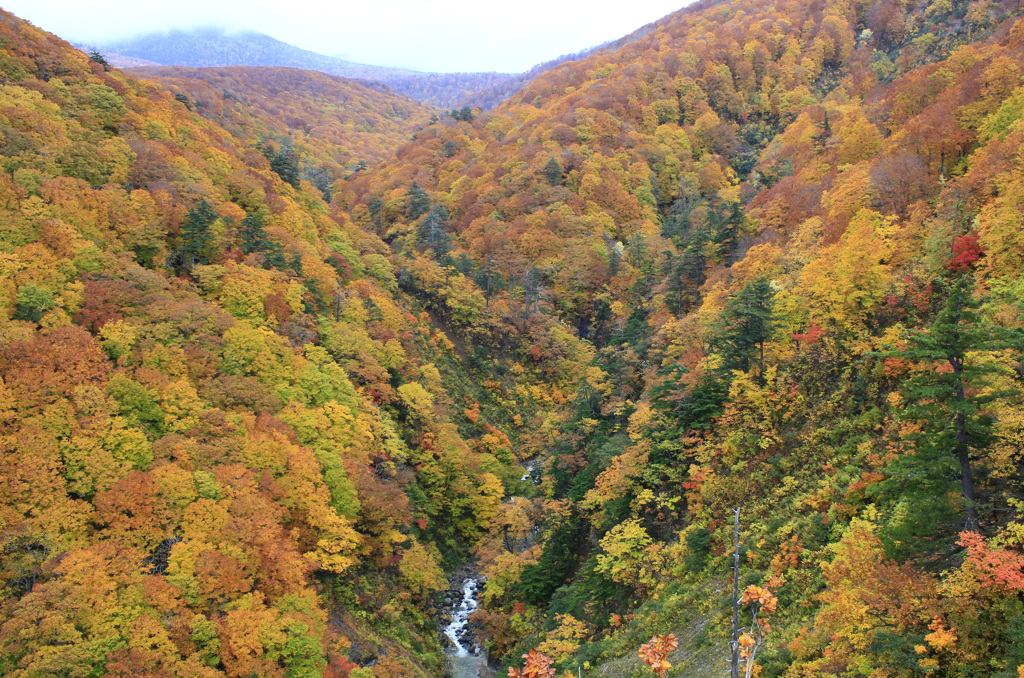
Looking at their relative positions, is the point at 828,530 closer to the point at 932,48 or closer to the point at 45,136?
the point at 45,136

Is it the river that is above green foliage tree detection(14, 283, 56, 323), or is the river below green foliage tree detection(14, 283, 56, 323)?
below

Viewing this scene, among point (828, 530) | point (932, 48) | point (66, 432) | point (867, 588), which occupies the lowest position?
point (828, 530)

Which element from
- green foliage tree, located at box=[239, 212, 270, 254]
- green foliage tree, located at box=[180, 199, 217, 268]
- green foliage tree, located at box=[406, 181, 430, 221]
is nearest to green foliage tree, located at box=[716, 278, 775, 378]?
green foliage tree, located at box=[239, 212, 270, 254]

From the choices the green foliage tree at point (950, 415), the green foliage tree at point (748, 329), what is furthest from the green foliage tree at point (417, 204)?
the green foliage tree at point (950, 415)

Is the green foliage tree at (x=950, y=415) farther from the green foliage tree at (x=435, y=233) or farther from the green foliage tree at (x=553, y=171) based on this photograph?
the green foliage tree at (x=553, y=171)

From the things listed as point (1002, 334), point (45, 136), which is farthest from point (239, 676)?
point (45, 136)

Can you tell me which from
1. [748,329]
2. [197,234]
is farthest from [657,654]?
[197,234]

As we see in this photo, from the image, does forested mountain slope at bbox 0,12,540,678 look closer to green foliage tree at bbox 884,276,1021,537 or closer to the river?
the river
